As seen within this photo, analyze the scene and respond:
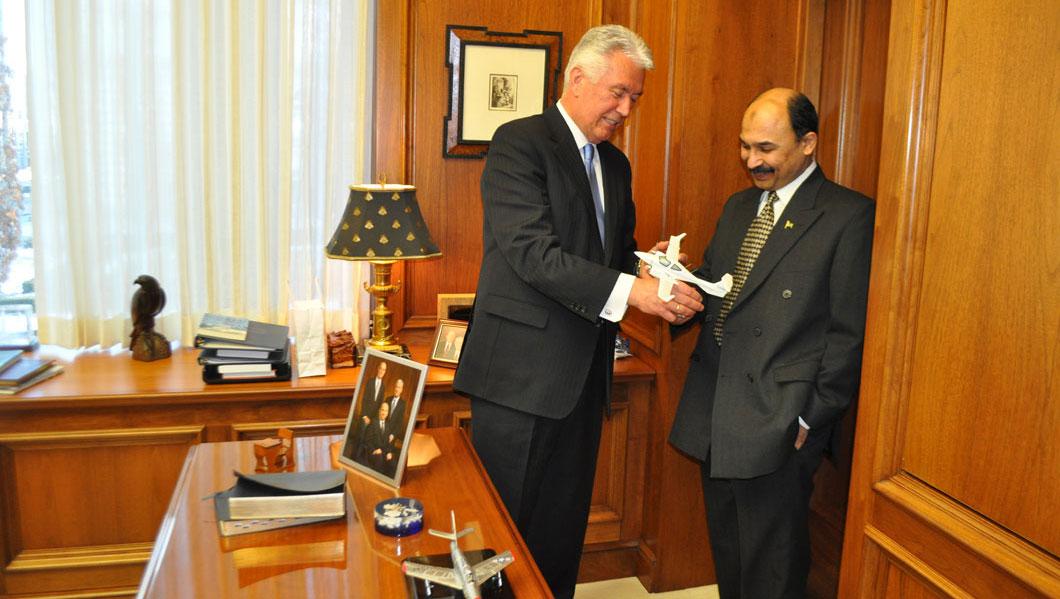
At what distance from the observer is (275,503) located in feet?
5.50

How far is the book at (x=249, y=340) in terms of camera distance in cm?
275

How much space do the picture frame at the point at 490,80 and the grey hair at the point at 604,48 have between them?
1012 millimetres

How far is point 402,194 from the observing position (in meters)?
2.87

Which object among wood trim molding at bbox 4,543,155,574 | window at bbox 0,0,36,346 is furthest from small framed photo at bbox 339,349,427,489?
window at bbox 0,0,36,346

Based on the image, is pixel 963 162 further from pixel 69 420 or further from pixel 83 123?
pixel 83 123

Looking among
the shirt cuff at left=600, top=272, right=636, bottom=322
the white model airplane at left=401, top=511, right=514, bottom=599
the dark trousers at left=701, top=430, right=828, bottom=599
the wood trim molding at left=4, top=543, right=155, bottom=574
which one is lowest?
the wood trim molding at left=4, top=543, right=155, bottom=574

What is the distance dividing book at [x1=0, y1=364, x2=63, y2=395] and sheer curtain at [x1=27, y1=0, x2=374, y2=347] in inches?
10.1

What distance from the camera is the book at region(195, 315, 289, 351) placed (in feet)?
9.02

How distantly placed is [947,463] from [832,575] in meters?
1.64

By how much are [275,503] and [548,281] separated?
87 centimetres

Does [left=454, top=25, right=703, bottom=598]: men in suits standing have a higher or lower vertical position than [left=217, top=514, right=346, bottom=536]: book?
higher

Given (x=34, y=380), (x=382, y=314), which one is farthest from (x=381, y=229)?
(x=34, y=380)

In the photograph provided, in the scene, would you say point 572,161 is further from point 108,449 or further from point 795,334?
point 108,449

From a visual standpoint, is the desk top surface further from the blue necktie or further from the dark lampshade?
the blue necktie
